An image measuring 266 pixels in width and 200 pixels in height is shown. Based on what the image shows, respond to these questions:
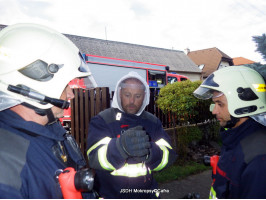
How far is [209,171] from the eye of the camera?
16.9ft

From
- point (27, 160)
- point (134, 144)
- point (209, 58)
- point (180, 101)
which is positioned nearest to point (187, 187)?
point (180, 101)

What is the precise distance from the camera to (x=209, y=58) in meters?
32.2

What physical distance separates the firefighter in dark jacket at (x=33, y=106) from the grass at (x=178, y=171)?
3.60 meters

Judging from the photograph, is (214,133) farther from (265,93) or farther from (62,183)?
(62,183)

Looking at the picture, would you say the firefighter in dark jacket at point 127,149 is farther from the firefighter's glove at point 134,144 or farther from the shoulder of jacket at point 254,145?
the shoulder of jacket at point 254,145

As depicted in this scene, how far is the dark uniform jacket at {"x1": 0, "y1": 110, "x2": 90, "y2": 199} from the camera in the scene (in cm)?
89

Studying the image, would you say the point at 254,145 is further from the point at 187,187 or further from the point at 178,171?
the point at 178,171

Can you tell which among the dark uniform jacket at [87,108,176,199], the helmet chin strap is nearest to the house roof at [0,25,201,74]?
the dark uniform jacket at [87,108,176,199]

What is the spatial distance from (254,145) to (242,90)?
69 cm

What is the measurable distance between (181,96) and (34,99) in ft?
16.9

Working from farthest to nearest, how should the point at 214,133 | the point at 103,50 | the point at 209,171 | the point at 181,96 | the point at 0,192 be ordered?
the point at 103,50
the point at 214,133
the point at 181,96
the point at 209,171
the point at 0,192

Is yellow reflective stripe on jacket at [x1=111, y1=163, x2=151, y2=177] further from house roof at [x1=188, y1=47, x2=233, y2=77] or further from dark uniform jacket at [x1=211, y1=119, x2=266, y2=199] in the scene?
house roof at [x1=188, y1=47, x2=233, y2=77]

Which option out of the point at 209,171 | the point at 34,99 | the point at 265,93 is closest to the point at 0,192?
the point at 34,99

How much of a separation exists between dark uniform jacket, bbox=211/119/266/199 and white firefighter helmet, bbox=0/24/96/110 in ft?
5.40
